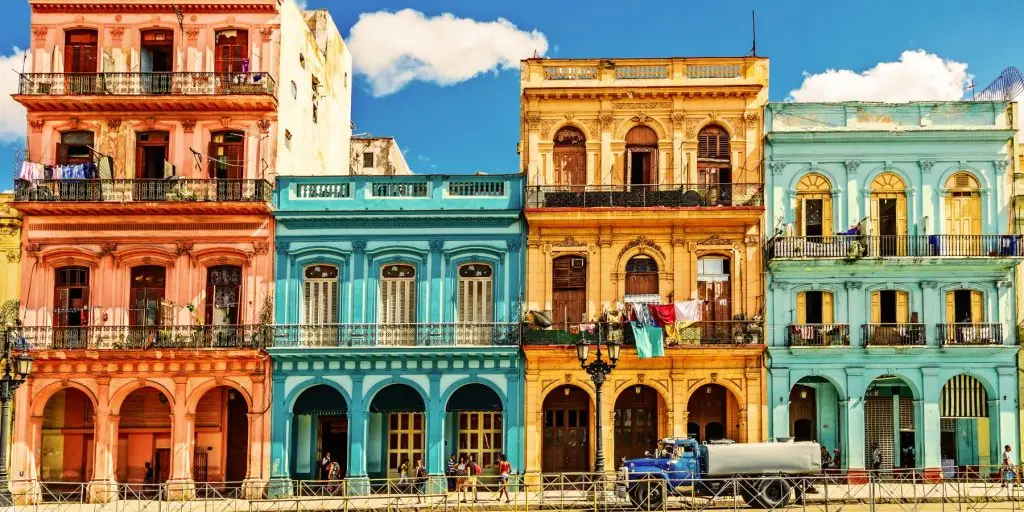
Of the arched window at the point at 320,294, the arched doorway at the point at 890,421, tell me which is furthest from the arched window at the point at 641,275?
the arched window at the point at 320,294

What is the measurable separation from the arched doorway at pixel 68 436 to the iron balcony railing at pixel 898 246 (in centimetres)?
2054

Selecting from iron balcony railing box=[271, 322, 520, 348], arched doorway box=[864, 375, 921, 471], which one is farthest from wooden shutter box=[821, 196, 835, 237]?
iron balcony railing box=[271, 322, 520, 348]

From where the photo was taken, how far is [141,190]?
30.6 metres

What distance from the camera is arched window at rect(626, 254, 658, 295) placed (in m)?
31.3

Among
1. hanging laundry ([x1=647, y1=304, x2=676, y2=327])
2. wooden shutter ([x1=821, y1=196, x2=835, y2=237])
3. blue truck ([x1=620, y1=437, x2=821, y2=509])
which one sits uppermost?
wooden shutter ([x1=821, y1=196, x2=835, y2=237])

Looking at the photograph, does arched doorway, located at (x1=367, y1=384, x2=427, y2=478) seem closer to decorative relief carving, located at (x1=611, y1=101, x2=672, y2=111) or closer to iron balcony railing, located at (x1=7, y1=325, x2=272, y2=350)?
iron balcony railing, located at (x1=7, y1=325, x2=272, y2=350)

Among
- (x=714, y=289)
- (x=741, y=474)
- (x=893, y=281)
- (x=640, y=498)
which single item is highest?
(x=893, y=281)

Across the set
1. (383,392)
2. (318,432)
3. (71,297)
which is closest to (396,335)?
(383,392)

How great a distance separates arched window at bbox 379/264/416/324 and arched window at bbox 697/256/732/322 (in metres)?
8.32

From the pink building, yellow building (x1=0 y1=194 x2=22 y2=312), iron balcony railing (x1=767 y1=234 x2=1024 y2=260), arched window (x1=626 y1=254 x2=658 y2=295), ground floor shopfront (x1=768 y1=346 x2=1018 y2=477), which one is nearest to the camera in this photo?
the pink building

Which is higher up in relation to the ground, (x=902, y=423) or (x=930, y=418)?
(x=930, y=418)

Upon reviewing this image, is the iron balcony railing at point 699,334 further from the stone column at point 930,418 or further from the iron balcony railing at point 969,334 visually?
the iron balcony railing at point 969,334

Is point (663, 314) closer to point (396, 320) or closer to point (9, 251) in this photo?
point (396, 320)

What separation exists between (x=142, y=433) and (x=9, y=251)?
22.6ft
